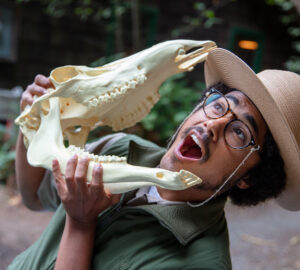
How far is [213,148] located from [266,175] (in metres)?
0.38

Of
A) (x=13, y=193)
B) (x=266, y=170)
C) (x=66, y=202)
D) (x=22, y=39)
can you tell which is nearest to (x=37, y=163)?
(x=66, y=202)

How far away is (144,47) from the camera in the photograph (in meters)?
6.26

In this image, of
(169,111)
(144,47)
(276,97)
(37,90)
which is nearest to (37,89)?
(37,90)

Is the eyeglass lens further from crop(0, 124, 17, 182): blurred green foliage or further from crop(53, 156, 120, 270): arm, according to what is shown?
crop(0, 124, 17, 182): blurred green foliage

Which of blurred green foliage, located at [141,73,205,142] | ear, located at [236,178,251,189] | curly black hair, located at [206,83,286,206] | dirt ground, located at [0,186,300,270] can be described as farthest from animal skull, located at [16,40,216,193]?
blurred green foliage, located at [141,73,205,142]

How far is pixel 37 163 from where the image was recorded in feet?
4.26

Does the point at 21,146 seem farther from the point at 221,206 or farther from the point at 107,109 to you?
the point at 221,206

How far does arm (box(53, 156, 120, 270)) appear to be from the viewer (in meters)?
1.16

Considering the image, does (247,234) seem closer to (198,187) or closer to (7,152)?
(198,187)

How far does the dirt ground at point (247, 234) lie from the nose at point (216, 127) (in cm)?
239

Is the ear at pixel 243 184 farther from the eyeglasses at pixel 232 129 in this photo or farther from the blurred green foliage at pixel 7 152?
the blurred green foliage at pixel 7 152

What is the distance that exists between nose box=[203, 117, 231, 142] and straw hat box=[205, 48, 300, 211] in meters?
0.17

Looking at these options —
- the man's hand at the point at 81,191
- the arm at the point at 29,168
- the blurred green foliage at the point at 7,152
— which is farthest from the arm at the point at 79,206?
the blurred green foliage at the point at 7,152

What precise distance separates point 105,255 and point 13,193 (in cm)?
389
